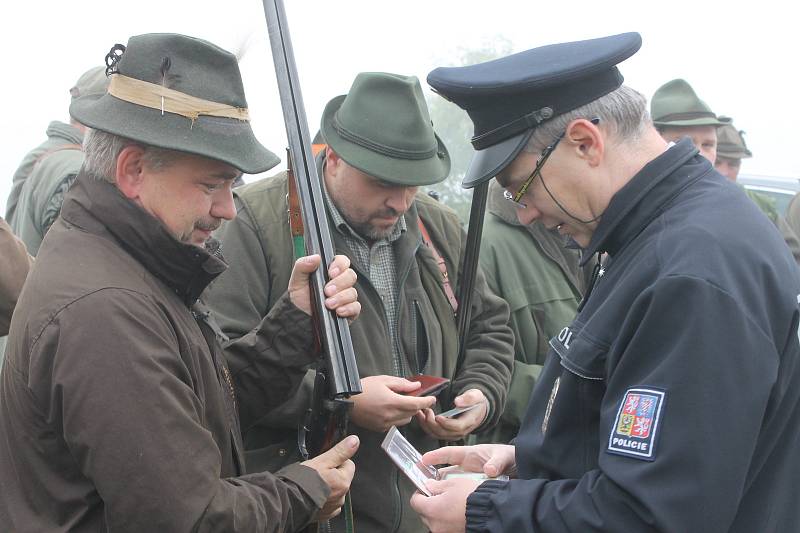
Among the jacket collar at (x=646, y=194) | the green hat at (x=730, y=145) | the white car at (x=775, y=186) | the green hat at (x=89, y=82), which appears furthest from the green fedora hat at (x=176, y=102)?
the white car at (x=775, y=186)

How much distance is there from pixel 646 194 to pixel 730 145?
5.33 metres

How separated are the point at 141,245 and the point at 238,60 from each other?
2.51 ft

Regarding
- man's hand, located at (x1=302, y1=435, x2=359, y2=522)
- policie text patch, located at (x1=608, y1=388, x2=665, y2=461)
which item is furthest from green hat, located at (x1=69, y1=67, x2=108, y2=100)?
policie text patch, located at (x1=608, y1=388, x2=665, y2=461)

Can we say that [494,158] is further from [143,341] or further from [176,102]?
[143,341]

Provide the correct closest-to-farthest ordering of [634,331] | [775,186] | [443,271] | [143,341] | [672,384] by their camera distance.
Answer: [672,384]
[634,331]
[143,341]
[443,271]
[775,186]

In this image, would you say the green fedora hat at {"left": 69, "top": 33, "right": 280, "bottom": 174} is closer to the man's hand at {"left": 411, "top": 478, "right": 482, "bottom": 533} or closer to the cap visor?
the cap visor

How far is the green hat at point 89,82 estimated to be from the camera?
5.27 metres

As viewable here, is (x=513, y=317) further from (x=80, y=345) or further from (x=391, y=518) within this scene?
(x=80, y=345)

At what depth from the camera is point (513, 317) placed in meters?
4.34

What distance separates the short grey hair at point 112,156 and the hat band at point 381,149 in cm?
126

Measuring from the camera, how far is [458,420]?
3.58 m

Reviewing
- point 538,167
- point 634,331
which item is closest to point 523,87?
point 538,167

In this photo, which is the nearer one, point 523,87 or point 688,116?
point 523,87

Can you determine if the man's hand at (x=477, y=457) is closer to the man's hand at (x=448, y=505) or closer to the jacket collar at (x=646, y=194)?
the man's hand at (x=448, y=505)
